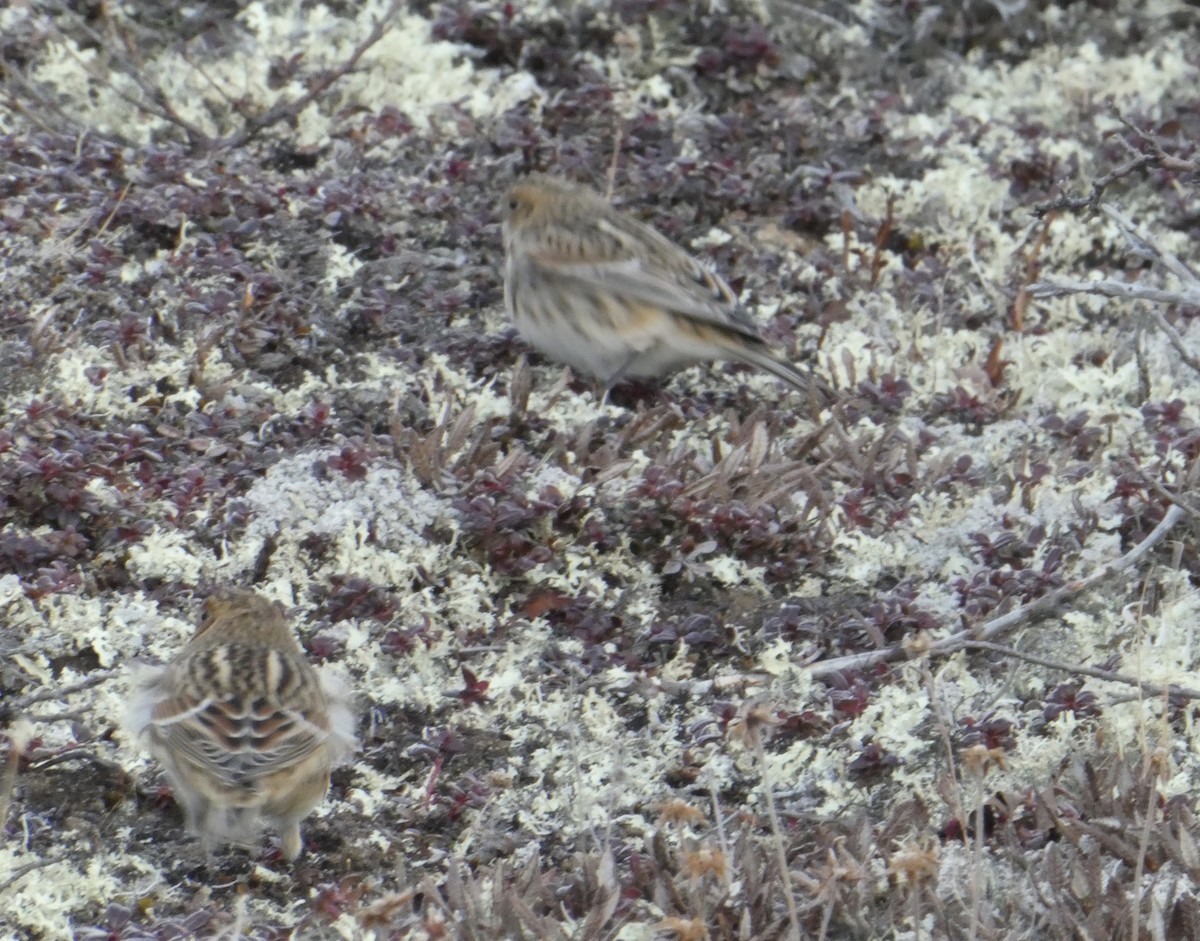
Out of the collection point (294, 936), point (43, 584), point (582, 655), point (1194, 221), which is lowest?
point (294, 936)

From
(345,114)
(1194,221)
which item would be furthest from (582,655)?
(1194,221)

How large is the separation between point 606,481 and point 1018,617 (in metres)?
1.54

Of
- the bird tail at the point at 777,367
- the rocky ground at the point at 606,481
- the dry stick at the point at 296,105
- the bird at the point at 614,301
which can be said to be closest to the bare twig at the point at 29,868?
the rocky ground at the point at 606,481

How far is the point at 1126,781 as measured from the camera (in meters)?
5.20

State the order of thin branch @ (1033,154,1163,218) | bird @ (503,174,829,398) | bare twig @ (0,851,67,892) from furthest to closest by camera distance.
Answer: bird @ (503,174,829,398) → thin branch @ (1033,154,1163,218) → bare twig @ (0,851,67,892)

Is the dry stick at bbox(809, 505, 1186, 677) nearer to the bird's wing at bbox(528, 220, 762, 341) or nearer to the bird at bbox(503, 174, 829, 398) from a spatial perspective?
the bird at bbox(503, 174, 829, 398)

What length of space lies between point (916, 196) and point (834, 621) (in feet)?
10.4

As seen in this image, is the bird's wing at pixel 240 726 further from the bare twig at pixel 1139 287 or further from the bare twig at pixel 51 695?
the bare twig at pixel 1139 287

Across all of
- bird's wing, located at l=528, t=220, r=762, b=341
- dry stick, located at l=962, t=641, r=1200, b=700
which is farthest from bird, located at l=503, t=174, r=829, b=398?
dry stick, located at l=962, t=641, r=1200, b=700

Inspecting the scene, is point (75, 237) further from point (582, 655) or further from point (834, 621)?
point (834, 621)

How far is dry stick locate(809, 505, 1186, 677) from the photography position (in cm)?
589

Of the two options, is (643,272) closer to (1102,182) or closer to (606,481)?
(606,481)

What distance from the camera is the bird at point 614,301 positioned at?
7.24m

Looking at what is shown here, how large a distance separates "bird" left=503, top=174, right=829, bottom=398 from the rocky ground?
17 centimetres
